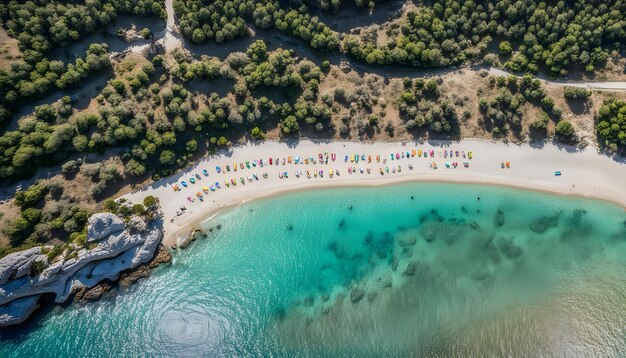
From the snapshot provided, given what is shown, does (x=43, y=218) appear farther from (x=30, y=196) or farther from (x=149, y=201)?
(x=149, y=201)

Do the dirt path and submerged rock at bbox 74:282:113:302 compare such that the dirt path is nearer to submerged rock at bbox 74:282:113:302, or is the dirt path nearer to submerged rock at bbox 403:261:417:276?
submerged rock at bbox 403:261:417:276

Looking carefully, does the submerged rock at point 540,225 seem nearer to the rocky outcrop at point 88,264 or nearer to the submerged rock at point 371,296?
the submerged rock at point 371,296

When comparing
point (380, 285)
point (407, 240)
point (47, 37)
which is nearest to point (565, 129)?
point (407, 240)

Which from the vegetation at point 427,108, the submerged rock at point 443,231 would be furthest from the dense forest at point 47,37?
the submerged rock at point 443,231

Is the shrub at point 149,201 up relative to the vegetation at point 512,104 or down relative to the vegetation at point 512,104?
down

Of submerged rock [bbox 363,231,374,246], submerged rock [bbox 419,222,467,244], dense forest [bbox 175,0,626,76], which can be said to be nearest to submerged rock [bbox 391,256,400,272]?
submerged rock [bbox 363,231,374,246]

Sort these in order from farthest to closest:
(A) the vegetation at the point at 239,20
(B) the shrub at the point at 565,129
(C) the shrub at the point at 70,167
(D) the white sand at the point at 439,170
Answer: (D) the white sand at the point at 439,170
(B) the shrub at the point at 565,129
(A) the vegetation at the point at 239,20
(C) the shrub at the point at 70,167

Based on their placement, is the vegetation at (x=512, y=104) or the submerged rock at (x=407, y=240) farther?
the submerged rock at (x=407, y=240)
